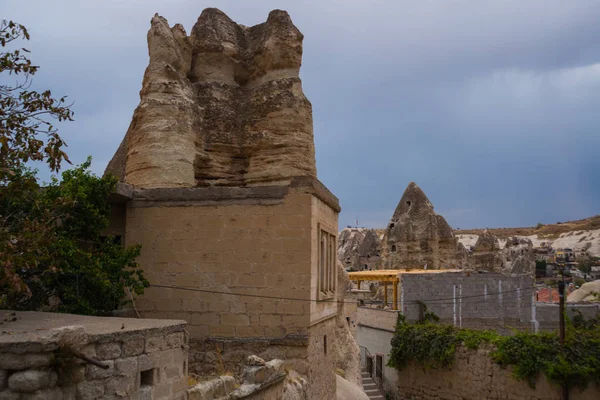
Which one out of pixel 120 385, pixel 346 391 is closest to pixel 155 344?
pixel 120 385

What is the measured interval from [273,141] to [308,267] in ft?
11.0

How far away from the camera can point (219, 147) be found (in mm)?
12156

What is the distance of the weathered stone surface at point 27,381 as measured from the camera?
4.28 m

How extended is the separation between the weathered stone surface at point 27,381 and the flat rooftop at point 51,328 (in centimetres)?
19

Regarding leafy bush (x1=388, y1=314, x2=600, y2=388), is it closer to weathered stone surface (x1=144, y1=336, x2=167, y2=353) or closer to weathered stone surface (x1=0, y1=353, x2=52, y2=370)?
weathered stone surface (x1=144, y1=336, x2=167, y2=353)

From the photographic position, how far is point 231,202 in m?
9.94

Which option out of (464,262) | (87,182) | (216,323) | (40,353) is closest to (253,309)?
(216,323)

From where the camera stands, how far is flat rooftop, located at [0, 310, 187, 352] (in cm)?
436

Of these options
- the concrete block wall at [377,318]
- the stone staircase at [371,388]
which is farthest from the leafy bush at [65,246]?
the concrete block wall at [377,318]

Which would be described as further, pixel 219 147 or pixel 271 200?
pixel 219 147

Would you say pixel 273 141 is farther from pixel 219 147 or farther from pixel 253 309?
pixel 253 309

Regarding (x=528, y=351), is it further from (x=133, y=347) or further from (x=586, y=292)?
(x=133, y=347)

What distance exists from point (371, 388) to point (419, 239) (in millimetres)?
9624

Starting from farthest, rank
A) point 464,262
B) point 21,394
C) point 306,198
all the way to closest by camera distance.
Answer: point 464,262 < point 306,198 < point 21,394
